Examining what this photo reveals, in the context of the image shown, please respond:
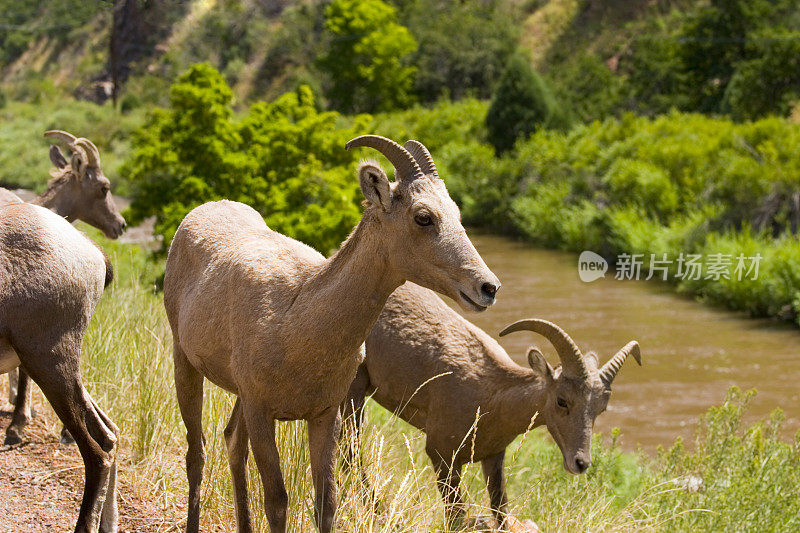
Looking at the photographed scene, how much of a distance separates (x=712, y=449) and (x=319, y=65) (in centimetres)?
4910

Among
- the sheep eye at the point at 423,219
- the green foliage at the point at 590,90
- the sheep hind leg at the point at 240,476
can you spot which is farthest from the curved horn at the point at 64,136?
the green foliage at the point at 590,90

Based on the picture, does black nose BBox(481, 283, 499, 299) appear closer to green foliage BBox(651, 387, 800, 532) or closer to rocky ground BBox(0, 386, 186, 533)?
rocky ground BBox(0, 386, 186, 533)

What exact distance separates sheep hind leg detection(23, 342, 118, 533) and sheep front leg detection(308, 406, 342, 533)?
43.4 inches

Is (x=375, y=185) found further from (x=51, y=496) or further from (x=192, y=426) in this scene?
(x=51, y=496)

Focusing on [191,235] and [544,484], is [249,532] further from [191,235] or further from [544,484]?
[544,484]

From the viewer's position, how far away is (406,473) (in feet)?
18.4

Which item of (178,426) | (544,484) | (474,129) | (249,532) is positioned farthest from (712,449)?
(474,129)

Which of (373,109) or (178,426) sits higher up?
(373,109)

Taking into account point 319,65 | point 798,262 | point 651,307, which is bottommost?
point 651,307

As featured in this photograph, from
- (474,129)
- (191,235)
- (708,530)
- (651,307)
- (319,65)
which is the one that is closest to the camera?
(191,235)

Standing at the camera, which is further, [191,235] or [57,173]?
[57,173]

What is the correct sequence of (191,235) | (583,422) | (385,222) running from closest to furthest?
(385,222) → (191,235) → (583,422)

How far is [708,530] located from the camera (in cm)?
699

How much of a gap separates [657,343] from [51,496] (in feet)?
A: 44.4
